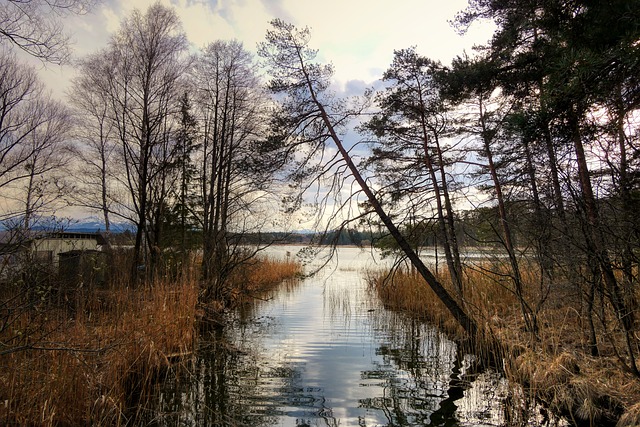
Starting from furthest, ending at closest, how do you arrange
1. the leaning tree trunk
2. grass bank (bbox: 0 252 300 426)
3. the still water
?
1. the leaning tree trunk
2. the still water
3. grass bank (bbox: 0 252 300 426)

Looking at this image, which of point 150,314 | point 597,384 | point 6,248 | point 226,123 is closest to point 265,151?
point 150,314

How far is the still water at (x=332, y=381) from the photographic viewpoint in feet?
16.9

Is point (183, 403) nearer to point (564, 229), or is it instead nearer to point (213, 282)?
point (564, 229)

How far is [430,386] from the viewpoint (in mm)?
6293

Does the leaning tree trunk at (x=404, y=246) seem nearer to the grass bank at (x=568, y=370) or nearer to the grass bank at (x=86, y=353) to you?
the grass bank at (x=568, y=370)

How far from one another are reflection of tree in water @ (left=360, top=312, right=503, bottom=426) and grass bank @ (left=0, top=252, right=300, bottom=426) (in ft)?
10.3

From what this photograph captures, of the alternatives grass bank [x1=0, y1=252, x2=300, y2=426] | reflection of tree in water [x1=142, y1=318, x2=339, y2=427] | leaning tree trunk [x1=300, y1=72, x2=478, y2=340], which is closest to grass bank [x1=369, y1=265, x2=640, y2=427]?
leaning tree trunk [x1=300, y1=72, x2=478, y2=340]

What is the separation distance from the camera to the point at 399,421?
198 inches

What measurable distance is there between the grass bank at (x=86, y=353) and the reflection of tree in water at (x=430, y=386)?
3.13 m

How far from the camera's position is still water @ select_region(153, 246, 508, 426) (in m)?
5.14

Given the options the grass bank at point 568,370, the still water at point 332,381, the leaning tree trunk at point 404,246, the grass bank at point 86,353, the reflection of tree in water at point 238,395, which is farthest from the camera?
the leaning tree trunk at point 404,246

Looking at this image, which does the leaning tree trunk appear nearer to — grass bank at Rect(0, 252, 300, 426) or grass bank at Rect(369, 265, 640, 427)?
grass bank at Rect(369, 265, 640, 427)

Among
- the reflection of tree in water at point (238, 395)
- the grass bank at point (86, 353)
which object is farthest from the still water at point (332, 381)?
the grass bank at point (86, 353)

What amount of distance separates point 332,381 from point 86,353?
11.8 ft
